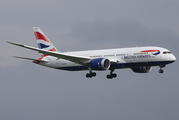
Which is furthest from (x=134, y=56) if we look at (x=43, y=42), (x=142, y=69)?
(x=43, y=42)

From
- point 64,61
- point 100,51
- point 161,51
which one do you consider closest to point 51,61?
point 64,61

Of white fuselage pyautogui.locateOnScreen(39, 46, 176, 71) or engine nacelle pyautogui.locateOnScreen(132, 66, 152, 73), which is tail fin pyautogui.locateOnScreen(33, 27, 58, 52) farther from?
engine nacelle pyautogui.locateOnScreen(132, 66, 152, 73)

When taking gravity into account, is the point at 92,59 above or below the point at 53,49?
below

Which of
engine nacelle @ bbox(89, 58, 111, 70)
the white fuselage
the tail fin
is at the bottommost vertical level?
engine nacelle @ bbox(89, 58, 111, 70)

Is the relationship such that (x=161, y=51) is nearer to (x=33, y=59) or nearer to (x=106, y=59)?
(x=106, y=59)

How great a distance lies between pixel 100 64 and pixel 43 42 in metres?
18.3

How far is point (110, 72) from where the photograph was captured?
240 ft

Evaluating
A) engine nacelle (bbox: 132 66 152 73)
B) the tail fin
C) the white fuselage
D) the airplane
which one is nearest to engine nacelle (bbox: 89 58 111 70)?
the airplane

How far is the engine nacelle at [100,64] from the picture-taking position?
6390 cm

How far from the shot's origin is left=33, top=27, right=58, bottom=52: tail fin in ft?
253

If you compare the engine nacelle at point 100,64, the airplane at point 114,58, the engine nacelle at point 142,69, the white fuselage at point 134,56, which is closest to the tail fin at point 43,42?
the airplane at point 114,58

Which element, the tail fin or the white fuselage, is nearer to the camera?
the white fuselage

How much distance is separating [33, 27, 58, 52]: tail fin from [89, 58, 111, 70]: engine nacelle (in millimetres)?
14561

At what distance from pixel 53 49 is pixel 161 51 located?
77.1 ft
